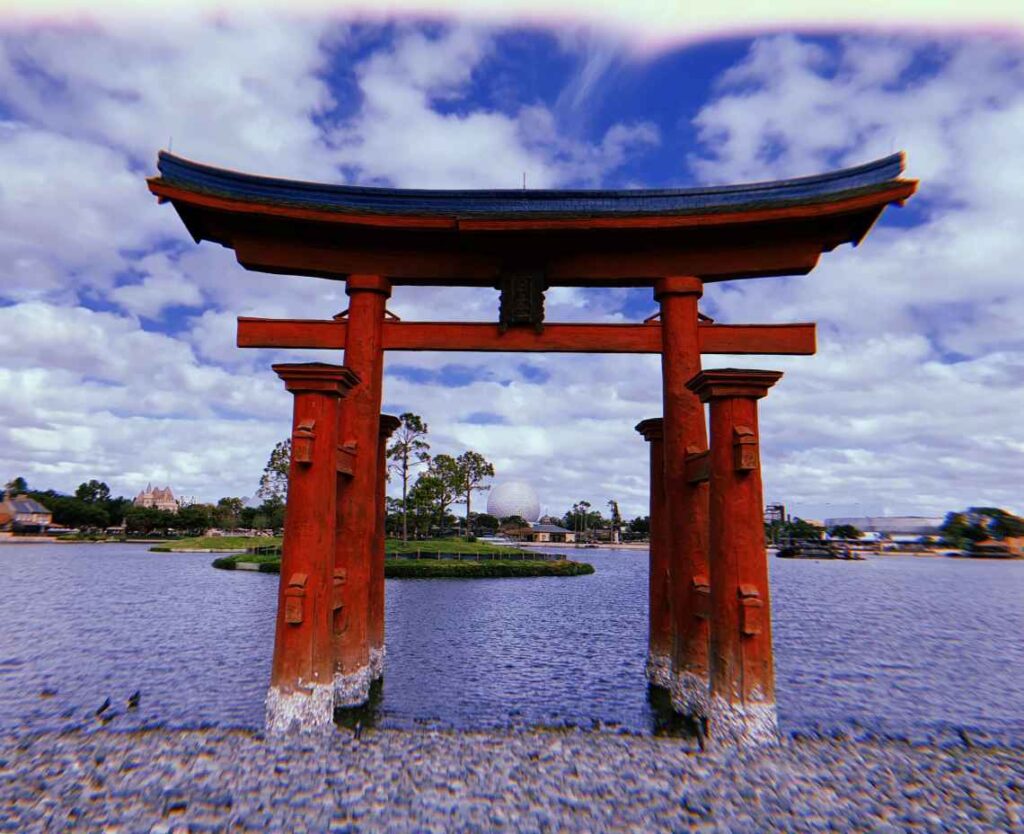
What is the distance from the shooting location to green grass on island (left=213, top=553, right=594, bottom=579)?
37.9 meters

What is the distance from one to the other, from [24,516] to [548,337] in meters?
110

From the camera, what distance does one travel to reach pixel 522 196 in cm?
1026

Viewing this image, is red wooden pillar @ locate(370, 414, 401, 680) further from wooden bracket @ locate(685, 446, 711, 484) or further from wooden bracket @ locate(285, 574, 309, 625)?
wooden bracket @ locate(685, 446, 711, 484)

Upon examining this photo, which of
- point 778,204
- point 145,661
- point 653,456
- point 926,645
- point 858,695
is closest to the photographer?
point 778,204

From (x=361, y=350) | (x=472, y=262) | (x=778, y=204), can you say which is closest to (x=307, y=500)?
(x=361, y=350)

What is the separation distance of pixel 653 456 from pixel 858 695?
6673 millimetres

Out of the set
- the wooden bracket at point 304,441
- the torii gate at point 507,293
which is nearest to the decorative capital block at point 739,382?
the torii gate at point 507,293

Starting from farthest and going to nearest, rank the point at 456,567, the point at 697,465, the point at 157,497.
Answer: the point at 157,497 → the point at 456,567 → the point at 697,465

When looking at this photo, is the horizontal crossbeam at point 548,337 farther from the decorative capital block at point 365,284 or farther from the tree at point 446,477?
the tree at point 446,477

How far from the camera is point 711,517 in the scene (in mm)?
7770

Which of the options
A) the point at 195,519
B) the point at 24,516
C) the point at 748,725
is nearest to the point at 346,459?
the point at 748,725

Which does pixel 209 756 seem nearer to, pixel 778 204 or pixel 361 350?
pixel 361 350

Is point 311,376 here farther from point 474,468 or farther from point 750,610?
point 474,468

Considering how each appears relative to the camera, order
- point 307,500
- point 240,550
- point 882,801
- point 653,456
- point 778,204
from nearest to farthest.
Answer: point 882,801, point 307,500, point 778,204, point 653,456, point 240,550
